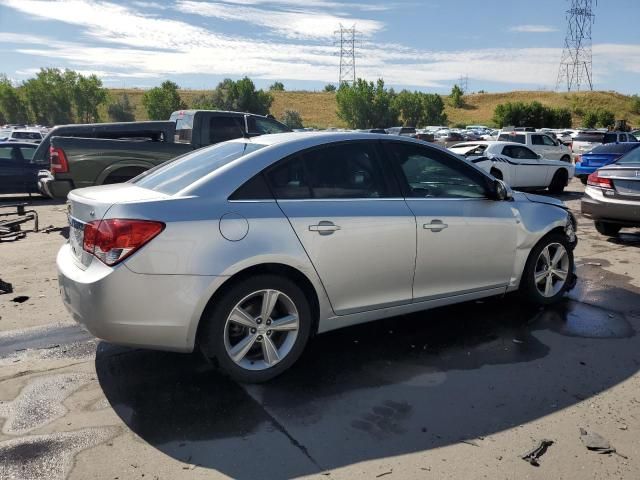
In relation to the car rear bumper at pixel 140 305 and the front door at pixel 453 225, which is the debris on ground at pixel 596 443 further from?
the car rear bumper at pixel 140 305

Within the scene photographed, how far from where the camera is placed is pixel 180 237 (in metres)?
3.53

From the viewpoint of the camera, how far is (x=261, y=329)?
12.7ft

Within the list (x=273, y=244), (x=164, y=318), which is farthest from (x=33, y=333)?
(x=273, y=244)

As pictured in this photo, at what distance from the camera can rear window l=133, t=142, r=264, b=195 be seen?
13.1ft

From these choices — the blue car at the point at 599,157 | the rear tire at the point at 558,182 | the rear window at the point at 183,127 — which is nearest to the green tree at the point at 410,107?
the blue car at the point at 599,157

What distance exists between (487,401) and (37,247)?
23.1 ft

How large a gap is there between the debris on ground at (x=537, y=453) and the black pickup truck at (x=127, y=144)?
8889mm

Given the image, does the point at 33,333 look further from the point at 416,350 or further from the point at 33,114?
the point at 33,114

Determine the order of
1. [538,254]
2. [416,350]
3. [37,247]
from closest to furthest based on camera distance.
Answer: [416,350] → [538,254] → [37,247]

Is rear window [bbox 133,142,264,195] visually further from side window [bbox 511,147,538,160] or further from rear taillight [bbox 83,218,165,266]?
side window [bbox 511,147,538,160]

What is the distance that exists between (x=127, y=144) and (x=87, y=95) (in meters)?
76.1

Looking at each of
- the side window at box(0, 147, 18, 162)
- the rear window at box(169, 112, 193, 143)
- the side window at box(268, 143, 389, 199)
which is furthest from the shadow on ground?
the side window at box(0, 147, 18, 162)

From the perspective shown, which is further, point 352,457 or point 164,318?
point 164,318

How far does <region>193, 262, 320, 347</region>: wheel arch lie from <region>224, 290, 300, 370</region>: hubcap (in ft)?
0.44
